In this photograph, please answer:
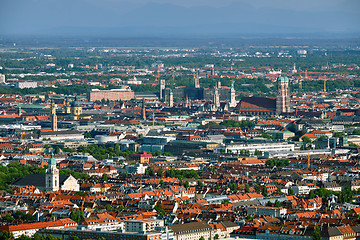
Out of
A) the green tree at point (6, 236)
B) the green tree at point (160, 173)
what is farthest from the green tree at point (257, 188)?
the green tree at point (6, 236)

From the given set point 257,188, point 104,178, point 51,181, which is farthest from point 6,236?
point 104,178

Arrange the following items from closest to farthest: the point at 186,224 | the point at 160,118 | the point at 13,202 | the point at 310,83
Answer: the point at 186,224, the point at 13,202, the point at 160,118, the point at 310,83

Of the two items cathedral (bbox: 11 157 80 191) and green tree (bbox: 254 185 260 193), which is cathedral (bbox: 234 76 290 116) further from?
cathedral (bbox: 11 157 80 191)

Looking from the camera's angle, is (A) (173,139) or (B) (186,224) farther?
(A) (173,139)

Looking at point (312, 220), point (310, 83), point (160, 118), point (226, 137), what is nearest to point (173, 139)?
point (226, 137)

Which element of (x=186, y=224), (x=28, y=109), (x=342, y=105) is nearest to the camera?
(x=186, y=224)

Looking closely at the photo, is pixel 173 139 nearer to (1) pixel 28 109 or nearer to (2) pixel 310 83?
(1) pixel 28 109

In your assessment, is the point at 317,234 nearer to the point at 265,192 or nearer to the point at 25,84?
the point at 265,192
